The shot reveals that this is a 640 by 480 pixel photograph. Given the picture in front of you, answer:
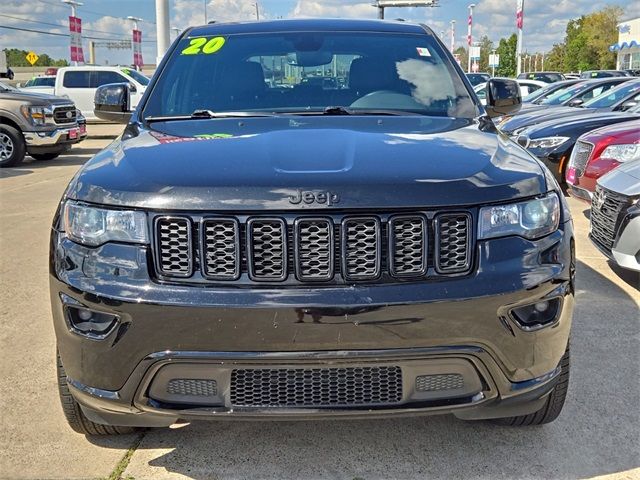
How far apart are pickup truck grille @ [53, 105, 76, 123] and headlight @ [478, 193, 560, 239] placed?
12235mm

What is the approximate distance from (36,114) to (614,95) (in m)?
10.5

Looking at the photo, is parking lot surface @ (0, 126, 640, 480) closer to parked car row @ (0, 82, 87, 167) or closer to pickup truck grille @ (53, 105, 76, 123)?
parked car row @ (0, 82, 87, 167)

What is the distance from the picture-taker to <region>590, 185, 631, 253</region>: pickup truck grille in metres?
4.73

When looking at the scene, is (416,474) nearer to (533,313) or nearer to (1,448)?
(533,313)

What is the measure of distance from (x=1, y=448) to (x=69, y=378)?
2.26ft

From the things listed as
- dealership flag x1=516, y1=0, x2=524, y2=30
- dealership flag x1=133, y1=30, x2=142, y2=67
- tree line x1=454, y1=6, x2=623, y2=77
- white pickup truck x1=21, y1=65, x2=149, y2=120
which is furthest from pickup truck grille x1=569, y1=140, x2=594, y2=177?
A: tree line x1=454, y1=6, x2=623, y2=77

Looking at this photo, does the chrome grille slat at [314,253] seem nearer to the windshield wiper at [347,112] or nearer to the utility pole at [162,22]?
the windshield wiper at [347,112]

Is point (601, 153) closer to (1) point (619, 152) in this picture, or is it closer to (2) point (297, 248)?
(1) point (619, 152)

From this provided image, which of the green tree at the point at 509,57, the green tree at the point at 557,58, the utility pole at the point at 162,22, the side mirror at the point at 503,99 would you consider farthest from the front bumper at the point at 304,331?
A: the green tree at the point at 557,58

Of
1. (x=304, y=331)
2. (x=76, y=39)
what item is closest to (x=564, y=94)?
(x=304, y=331)

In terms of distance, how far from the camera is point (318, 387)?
217 centimetres

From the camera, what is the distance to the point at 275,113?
10.4ft

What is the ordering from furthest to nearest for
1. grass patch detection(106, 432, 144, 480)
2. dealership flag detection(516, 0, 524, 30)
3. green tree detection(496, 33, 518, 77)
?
green tree detection(496, 33, 518, 77) → dealership flag detection(516, 0, 524, 30) → grass patch detection(106, 432, 144, 480)

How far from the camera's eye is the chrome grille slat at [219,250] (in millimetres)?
2109
